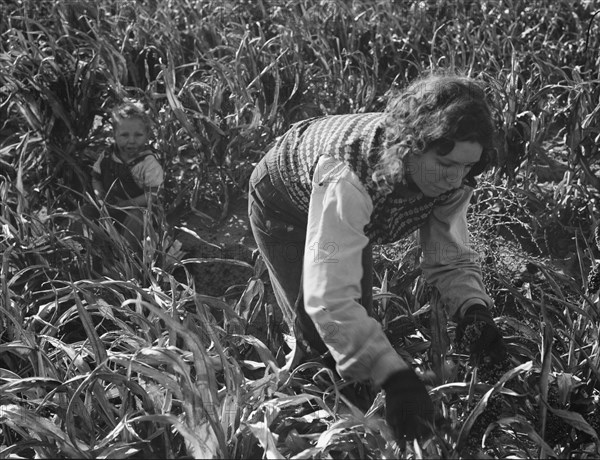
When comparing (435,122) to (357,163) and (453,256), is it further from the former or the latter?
(453,256)

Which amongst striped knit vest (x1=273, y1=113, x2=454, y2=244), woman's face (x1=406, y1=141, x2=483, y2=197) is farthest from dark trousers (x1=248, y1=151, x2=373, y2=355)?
woman's face (x1=406, y1=141, x2=483, y2=197)

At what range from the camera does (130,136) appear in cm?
330

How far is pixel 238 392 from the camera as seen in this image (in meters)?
2.07

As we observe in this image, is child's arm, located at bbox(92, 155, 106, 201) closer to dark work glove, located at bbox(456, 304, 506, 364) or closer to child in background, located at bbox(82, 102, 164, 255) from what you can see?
child in background, located at bbox(82, 102, 164, 255)

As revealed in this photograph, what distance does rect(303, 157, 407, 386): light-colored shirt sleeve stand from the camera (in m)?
1.87

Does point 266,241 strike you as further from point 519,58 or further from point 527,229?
point 519,58

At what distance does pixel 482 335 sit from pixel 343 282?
1.57 feet

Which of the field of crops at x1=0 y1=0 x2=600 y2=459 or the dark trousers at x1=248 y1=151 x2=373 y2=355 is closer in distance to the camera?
the field of crops at x1=0 y1=0 x2=600 y2=459

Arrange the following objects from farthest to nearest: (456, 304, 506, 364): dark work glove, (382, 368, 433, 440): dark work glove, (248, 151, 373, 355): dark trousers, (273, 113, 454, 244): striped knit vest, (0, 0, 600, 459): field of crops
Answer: (248, 151, 373, 355): dark trousers → (456, 304, 506, 364): dark work glove → (0, 0, 600, 459): field of crops → (273, 113, 454, 244): striped knit vest → (382, 368, 433, 440): dark work glove

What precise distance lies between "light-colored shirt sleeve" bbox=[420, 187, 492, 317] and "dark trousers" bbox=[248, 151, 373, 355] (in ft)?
0.52

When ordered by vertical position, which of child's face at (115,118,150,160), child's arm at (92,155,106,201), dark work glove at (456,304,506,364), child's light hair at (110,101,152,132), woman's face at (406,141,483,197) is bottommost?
dark work glove at (456,304,506,364)

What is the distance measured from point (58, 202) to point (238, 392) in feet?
5.56

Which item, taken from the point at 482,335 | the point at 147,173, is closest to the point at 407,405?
the point at 482,335

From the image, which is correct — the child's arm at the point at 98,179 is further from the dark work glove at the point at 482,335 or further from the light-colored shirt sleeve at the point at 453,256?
the dark work glove at the point at 482,335
